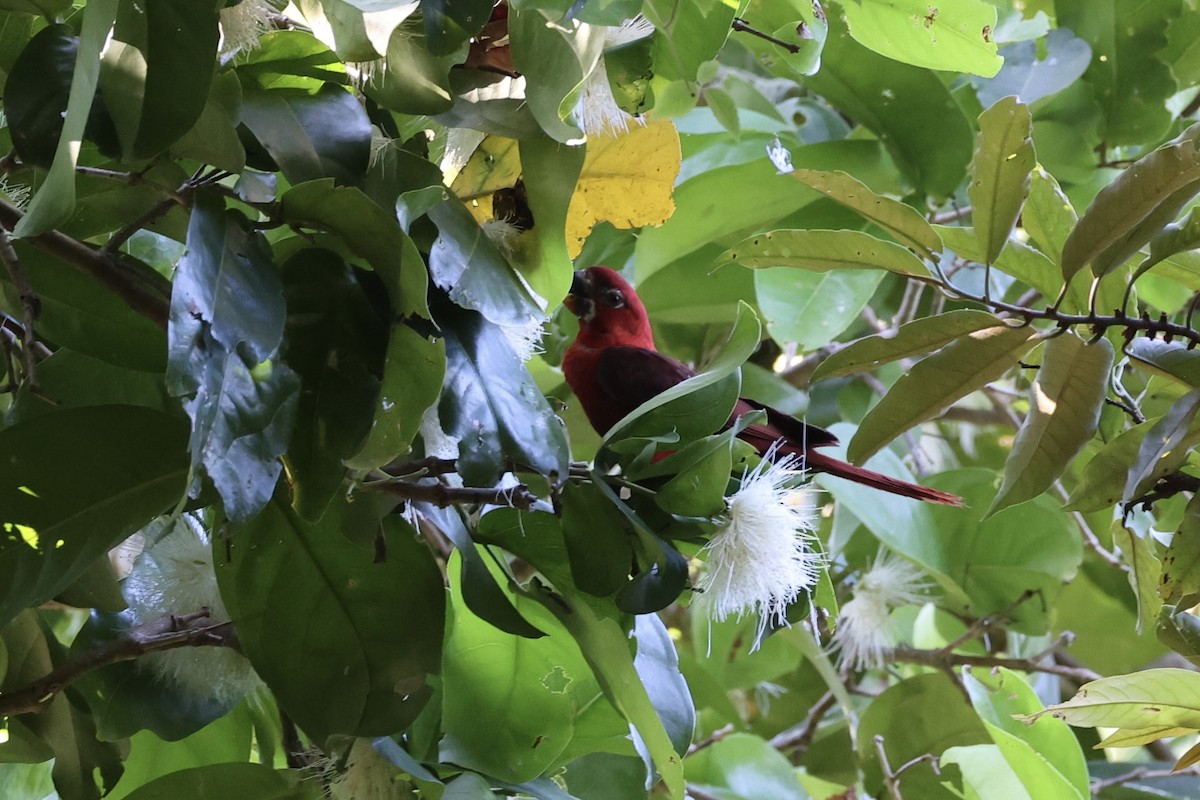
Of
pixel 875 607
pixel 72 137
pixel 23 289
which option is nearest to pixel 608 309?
pixel 875 607

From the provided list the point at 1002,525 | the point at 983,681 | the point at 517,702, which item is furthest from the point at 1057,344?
the point at 1002,525

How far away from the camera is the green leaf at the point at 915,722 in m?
1.57

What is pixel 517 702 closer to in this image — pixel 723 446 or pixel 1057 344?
pixel 723 446

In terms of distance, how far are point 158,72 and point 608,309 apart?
993 mm

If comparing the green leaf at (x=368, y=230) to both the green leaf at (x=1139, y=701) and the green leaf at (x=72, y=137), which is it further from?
the green leaf at (x=1139, y=701)

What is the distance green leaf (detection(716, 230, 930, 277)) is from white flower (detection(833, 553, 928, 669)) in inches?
35.6

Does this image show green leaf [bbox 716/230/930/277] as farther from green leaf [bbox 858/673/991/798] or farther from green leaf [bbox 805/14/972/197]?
green leaf [bbox 858/673/991/798]

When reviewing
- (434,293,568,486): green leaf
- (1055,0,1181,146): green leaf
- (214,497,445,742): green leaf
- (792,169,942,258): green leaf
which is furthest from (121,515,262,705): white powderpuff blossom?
(1055,0,1181,146): green leaf

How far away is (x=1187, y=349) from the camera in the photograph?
0.86 m

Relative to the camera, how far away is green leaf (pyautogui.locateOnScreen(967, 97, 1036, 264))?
0.81 m

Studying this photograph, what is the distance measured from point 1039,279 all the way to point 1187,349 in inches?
4.9

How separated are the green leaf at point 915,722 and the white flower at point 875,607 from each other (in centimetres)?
7

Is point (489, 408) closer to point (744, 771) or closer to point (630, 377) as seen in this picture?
point (630, 377)

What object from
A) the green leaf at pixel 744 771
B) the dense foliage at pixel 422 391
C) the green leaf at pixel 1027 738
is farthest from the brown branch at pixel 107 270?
the green leaf at pixel 744 771
